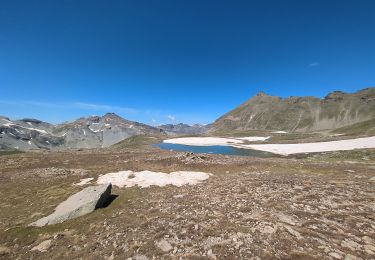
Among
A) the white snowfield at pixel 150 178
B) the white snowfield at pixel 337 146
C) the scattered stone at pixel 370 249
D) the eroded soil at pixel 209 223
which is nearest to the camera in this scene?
the scattered stone at pixel 370 249

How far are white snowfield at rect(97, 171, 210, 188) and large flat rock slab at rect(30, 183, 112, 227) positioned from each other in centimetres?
547

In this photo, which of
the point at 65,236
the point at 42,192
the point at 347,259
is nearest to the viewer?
the point at 347,259

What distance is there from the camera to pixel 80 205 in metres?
16.5

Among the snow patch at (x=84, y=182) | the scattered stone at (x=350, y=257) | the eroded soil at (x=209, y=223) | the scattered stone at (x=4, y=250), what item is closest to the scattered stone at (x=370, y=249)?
the eroded soil at (x=209, y=223)

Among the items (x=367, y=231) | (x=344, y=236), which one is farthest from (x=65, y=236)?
(x=367, y=231)

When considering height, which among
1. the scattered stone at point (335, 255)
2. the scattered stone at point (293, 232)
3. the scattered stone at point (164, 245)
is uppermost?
the scattered stone at point (293, 232)

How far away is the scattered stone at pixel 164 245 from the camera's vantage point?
447 inches

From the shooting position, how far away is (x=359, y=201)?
56.6 feet

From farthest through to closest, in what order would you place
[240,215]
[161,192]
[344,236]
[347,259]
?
1. [161,192]
2. [240,215]
3. [344,236]
4. [347,259]

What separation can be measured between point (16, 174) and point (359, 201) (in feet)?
135

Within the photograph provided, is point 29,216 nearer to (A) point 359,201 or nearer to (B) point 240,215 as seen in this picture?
(B) point 240,215

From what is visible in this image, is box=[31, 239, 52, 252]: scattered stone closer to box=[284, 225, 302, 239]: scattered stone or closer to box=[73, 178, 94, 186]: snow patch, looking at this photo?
box=[73, 178, 94, 186]: snow patch

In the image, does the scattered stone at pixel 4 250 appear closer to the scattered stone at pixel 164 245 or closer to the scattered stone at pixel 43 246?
the scattered stone at pixel 43 246

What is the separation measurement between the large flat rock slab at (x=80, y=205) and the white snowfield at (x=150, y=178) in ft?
17.9
